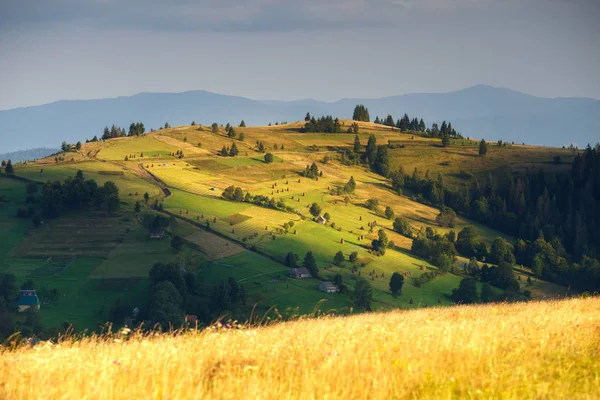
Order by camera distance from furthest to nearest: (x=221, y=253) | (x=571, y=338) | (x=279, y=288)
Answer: (x=221, y=253), (x=279, y=288), (x=571, y=338)

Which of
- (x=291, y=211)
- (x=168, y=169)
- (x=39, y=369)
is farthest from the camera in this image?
(x=168, y=169)

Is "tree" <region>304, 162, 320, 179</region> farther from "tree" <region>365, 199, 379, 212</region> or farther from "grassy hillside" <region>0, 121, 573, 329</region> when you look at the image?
"tree" <region>365, 199, 379, 212</region>

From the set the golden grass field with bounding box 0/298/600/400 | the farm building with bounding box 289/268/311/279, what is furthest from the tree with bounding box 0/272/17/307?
the golden grass field with bounding box 0/298/600/400

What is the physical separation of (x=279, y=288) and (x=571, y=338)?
79.7 meters

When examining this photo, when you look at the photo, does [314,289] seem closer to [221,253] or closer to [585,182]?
[221,253]

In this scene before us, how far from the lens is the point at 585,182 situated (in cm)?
18688

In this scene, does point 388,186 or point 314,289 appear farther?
point 388,186

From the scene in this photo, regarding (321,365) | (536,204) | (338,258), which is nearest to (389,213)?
(338,258)

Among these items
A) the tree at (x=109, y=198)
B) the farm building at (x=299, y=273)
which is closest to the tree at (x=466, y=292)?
the farm building at (x=299, y=273)

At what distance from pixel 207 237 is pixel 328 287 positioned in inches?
954

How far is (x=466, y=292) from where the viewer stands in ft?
349

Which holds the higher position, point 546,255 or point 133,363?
point 133,363

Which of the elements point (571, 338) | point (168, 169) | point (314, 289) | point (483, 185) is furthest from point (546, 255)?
point (571, 338)

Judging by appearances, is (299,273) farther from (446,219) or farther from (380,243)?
(446,219)
